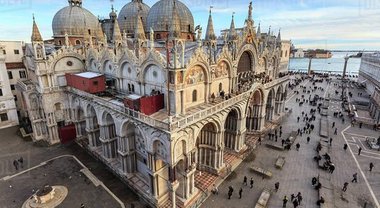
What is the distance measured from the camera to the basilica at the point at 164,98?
20688 millimetres

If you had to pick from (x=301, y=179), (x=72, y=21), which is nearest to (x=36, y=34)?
(x=72, y=21)

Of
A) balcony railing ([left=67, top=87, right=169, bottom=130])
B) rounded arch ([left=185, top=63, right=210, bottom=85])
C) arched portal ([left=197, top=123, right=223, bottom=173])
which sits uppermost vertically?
rounded arch ([left=185, top=63, right=210, bottom=85])

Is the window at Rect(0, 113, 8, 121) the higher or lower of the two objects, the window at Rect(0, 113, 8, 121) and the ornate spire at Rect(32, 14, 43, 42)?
the lower

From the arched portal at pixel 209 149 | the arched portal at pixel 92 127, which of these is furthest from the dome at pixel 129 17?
the arched portal at pixel 209 149

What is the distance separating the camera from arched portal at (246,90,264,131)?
35469mm

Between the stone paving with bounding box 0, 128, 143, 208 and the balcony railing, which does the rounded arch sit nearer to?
the balcony railing

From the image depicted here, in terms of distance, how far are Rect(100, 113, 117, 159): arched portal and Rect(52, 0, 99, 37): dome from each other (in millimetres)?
25370

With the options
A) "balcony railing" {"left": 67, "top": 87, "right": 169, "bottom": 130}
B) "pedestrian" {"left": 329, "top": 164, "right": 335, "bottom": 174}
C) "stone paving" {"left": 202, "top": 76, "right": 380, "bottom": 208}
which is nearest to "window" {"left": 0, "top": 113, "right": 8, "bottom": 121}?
"balcony railing" {"left": 67, "top": 87, "right": 169, "bottom": 130}

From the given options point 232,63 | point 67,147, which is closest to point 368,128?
point 232,63

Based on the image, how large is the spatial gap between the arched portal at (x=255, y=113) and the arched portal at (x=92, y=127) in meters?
25.4

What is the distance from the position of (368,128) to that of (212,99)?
35351mm

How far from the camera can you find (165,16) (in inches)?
1483

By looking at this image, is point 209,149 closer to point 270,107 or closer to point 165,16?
point 270,107

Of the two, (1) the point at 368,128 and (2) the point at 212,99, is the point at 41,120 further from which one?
(1) the point at 368,128
